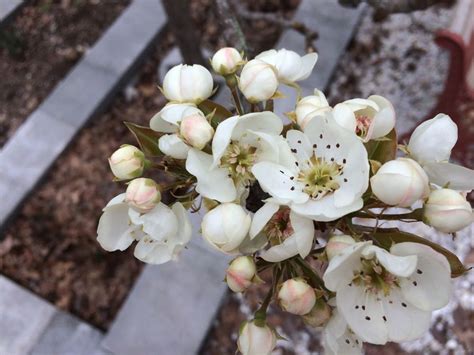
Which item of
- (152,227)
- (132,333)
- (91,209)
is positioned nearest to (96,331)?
(132,333)

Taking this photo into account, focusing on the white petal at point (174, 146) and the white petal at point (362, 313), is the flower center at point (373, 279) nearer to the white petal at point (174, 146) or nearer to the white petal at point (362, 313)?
the white petal at point (362, 313)

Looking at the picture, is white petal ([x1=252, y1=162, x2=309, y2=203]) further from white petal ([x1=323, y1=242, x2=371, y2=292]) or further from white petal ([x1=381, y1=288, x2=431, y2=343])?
white petal ([x1=381, y1=288, x2=431, y2=343])

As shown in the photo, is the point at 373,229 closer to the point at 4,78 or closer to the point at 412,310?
the point at 412,310

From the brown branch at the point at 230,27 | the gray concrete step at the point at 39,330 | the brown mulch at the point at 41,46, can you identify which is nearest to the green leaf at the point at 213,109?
the brown branch at the point at 230,27

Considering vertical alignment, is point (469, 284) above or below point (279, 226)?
below

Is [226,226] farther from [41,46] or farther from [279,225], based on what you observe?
[41,46]

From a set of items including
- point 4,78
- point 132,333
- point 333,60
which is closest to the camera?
point 132,333
